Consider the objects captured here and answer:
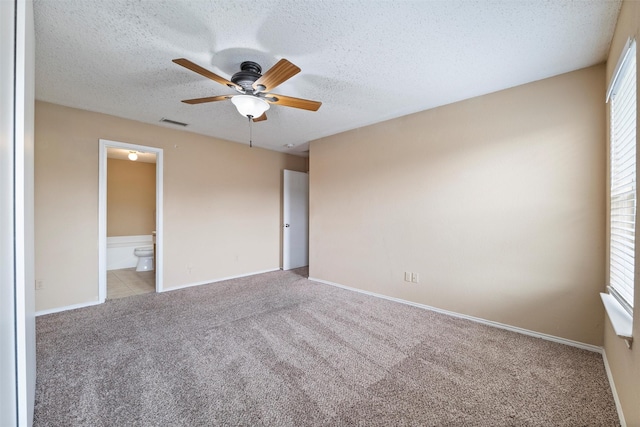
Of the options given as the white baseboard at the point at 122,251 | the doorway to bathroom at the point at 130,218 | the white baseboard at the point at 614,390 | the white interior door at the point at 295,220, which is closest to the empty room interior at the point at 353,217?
the white baseboard at the point at 614,390

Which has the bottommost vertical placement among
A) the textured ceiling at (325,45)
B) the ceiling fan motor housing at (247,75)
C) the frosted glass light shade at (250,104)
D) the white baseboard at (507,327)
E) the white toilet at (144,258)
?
the white baseboard at (507,327)

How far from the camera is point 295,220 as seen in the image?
18.2 feet

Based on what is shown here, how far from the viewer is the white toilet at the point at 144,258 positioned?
5227mm

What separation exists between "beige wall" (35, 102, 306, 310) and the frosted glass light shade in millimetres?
2403

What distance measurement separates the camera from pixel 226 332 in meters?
2.61

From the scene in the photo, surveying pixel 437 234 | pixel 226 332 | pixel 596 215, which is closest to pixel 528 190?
pixel 596 215

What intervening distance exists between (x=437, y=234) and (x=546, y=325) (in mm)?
1279

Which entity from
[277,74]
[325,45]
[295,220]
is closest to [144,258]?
[295,220]

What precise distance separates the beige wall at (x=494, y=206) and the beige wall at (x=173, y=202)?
1.91m

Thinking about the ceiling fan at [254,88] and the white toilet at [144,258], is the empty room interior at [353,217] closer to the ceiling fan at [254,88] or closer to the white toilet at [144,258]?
the ceiling fan at [254,88]

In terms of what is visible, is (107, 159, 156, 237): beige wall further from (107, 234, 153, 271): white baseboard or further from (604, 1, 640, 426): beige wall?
(604, 1, 640, 426): beige wall

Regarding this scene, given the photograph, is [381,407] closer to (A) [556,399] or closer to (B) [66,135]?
(A) [556,399]

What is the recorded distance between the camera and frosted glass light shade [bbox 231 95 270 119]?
2.13m

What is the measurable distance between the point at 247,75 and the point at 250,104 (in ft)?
0.70
